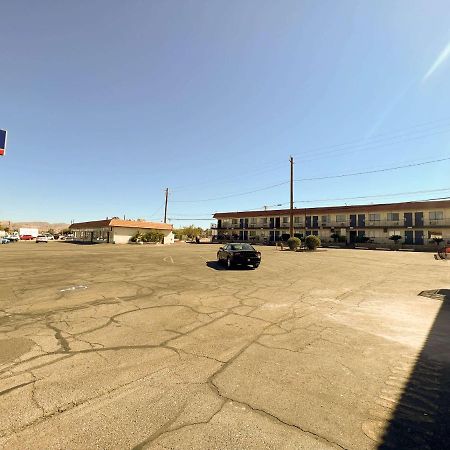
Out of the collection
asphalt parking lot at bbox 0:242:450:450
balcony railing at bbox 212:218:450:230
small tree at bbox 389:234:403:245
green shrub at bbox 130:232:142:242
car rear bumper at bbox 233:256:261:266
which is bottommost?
asphalt parking lot at bbox 0:242:450:450

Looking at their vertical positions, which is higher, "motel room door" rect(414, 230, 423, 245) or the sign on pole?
the sign on pole

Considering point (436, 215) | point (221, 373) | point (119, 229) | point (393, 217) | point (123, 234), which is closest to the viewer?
point (221, 373)

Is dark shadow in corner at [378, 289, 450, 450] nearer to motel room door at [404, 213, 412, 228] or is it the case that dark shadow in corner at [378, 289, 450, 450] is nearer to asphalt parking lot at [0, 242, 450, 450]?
asphalt parking lot at [0, 242, 450, 450]

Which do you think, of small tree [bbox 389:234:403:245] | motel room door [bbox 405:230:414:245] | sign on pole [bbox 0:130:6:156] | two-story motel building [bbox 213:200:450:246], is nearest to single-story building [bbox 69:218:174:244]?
two-story motel building [bbox 213:200:450:246]

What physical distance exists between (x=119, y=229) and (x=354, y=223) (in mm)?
42927

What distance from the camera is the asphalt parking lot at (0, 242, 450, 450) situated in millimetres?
2748

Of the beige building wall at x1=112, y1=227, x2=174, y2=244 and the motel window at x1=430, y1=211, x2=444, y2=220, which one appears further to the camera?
the beige building wall at x1=112, y1=227, x2=174, y2=244

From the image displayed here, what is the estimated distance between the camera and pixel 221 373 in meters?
3.94

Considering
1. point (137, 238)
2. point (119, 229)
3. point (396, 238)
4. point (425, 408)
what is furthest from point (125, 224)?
point (425, 408)

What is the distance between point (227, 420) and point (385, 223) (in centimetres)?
5243

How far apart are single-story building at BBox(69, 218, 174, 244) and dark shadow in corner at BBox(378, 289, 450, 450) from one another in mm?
48810

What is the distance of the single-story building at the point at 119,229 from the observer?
4922 centimetres

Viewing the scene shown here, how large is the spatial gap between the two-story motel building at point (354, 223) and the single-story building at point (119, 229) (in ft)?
48.8

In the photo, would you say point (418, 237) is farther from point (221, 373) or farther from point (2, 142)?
point (2, 142)
